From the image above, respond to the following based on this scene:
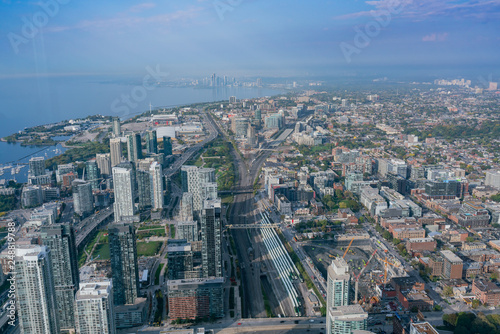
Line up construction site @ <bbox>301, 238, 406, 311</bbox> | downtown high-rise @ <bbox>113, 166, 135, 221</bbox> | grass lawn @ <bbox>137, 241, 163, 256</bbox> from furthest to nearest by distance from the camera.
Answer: downtown high-rise @ <bbox>113, 166, 135, 221</bbox> → grass lawn @ <bbox>137, 241, 163, 256</bbox> → construction site @ <bbox>301, 238, 406, 311</bbox>

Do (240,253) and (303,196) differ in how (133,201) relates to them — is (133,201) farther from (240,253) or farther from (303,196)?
(303,196)

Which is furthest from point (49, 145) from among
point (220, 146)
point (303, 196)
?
point (303, 196)

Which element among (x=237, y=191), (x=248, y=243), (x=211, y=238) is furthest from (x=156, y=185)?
(x=211, y=238)

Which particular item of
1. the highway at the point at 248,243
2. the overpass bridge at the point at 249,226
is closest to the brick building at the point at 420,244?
the overpass bridge at the point at 249,226

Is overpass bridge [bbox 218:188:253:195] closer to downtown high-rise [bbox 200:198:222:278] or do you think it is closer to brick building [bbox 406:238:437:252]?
brick building [bbox 406:238:437:252]

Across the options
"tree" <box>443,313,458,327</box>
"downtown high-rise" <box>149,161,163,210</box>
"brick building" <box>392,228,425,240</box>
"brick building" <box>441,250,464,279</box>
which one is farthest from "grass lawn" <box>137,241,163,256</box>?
"brick building" <box>441,250,464,279</box>
